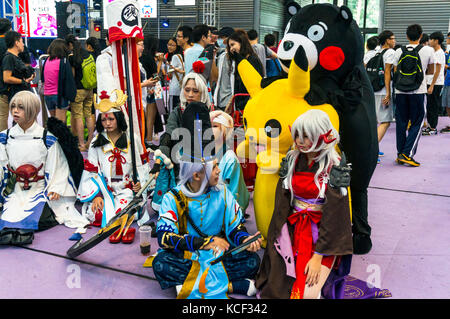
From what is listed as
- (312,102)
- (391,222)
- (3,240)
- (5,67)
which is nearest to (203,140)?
(312,102)

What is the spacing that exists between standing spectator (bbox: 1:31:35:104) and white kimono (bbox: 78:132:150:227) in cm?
197

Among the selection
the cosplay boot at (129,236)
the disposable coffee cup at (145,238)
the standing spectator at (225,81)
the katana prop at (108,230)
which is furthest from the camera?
the standing spectator at (225,81)

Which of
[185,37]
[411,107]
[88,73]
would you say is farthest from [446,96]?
[88,73]

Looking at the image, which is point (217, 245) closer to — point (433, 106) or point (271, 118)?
point (271, 118)

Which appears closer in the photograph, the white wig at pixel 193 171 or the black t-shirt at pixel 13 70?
the white wig at pixel 193 171

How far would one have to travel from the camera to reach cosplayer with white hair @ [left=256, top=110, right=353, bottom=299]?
251 cm

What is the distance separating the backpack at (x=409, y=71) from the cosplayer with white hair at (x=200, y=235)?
12.7 feet

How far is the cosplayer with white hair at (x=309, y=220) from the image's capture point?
2512 millimetres

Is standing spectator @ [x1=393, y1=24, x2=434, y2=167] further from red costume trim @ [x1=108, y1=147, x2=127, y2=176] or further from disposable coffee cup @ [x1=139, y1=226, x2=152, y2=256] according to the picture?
disposable coffee cup @ [x1=139, y1=226, x2=152, y2=256]

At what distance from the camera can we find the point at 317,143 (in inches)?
99.9

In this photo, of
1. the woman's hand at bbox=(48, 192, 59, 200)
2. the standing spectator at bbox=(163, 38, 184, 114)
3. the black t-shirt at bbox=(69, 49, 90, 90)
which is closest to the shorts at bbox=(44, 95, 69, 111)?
the black t-shirt at bbox=(69, 49, 90, 90)

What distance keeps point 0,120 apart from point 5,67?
68 centimetres

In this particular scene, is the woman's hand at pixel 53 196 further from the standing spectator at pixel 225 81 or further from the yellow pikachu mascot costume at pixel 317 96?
the standing spectator at pixel 225 81

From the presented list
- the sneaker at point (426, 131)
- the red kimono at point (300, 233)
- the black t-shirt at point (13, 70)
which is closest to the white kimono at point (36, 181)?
the black t-shirt at point (13, 70)
